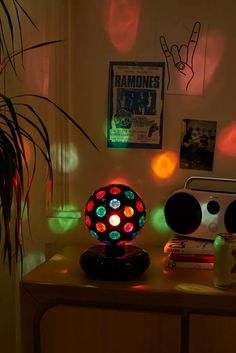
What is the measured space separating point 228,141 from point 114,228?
552 mm

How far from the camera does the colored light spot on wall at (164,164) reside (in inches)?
62.2

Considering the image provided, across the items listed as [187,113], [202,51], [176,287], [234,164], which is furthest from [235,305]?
[202,51]

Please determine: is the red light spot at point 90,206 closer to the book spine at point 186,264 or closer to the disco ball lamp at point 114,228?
the disco ball lamp at point 114,228

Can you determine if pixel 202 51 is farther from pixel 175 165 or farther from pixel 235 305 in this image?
pixel 235 305

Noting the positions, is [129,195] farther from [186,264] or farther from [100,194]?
[186,264]

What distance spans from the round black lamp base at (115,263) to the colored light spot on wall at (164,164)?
388mm

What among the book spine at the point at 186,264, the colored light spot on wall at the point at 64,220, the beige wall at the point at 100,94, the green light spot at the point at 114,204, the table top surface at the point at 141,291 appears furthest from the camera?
the colored light spot on wall at the point at 64,220

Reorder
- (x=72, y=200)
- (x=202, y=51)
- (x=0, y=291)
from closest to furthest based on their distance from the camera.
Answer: (x=0, y=291) < (x=202, y=51) < (x=72, y=200)

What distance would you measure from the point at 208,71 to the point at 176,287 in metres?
0.74

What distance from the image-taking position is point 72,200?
64.9 inches

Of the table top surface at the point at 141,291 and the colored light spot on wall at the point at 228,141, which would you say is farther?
the colored light spot on wall at the point at 228,141

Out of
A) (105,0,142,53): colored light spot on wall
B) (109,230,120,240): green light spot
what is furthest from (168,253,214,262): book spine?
(105,0,142,53): colored light spot on wall

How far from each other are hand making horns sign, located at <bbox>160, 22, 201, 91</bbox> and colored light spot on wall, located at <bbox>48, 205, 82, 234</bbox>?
57cm

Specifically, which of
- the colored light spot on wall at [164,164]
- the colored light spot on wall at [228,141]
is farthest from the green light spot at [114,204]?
the colored light spot on wall at [228,141]
